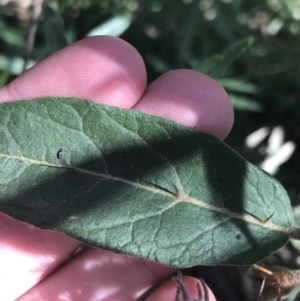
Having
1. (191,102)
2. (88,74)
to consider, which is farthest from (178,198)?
(88,74)

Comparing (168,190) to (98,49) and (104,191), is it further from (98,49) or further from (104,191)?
(98,49)

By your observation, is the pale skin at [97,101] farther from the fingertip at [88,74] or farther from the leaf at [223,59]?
the leaf at [223,59]

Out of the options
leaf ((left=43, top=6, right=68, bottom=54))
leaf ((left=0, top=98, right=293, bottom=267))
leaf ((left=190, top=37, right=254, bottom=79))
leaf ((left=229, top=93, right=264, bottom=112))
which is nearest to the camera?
leaf ((left=0, top=98, right=293, bottom=267))

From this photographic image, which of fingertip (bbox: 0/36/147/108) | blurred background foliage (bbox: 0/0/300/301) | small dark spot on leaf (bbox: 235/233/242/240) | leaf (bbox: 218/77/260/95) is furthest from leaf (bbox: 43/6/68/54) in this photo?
small dark spot on leaf (bbox: 235/233/242/240)

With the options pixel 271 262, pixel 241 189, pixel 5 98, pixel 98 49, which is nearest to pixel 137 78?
pixel 98 49

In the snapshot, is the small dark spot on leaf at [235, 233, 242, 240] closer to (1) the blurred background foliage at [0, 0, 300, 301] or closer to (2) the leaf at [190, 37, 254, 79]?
(1) the blurred background foliage at [0, 0, 300, 301]

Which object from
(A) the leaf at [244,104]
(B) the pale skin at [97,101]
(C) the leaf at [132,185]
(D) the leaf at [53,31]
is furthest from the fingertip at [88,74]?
(A) the leaf at [244,104]
